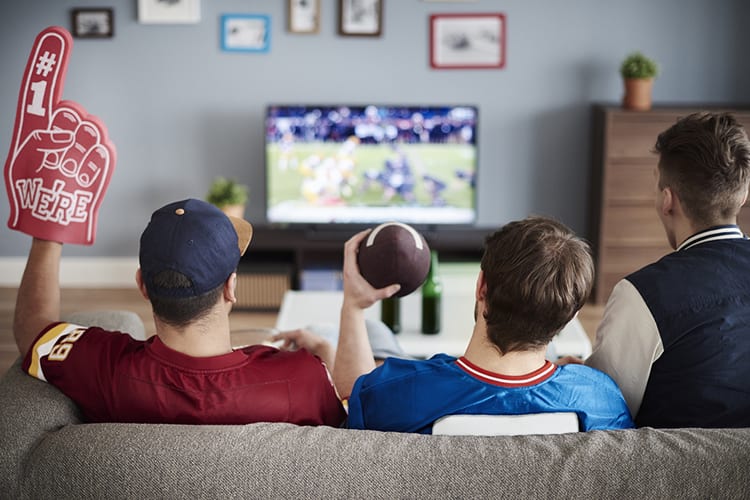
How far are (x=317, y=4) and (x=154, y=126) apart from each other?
124 cm

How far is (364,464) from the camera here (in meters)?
1.37

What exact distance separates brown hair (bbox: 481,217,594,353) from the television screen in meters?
3.67

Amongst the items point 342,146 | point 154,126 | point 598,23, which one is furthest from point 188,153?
point 598,23

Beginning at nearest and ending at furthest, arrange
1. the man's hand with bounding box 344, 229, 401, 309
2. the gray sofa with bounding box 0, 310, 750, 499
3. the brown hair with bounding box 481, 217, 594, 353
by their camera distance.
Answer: the gray sofa with bounding box 0, 310, 750, 499 < the brown hair with bounding box 481, 217, 594, 353 < the man's hand with bounding box 344, 229, 401, 309

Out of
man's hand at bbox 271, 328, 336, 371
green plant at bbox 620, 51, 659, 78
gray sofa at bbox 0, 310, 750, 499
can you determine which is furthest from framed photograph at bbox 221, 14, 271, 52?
gray sofa at bbox 0, 310, 750, 499

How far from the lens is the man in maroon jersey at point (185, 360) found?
1.56 metres

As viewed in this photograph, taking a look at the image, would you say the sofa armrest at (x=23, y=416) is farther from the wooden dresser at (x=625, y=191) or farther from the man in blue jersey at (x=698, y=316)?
the wooden dresser at (x=625, y=191)

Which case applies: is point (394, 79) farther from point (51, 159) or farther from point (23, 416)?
point (23, 416)

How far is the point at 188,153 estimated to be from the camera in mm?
5496

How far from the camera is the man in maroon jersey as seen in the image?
61.2 inches

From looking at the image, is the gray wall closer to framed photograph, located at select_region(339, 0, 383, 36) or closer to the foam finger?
framed photograph, located at select_region(339, 0, 383, 36)

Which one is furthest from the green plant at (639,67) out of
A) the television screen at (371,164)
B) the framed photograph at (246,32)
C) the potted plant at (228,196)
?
the potted plant at (228,196)

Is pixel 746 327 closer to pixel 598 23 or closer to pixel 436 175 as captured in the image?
pixel 436 175

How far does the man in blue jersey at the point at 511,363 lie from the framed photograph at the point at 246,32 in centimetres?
400
